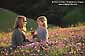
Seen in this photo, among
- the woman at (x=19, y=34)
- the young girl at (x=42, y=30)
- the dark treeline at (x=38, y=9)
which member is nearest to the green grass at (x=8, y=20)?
the dark treeline at (x=38, y=9)

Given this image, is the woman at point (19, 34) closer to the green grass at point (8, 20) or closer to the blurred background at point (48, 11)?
the green grass at point (8, 20)

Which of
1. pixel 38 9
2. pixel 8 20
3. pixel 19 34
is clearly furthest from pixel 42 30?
pixel 38 9

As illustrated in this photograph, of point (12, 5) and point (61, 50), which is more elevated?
point (61, 50)

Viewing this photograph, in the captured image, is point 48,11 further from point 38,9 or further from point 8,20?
point 8,20

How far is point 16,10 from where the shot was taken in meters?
43.0

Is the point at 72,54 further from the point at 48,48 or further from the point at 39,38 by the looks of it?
the point at 39,38

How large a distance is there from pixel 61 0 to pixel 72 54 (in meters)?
30.4

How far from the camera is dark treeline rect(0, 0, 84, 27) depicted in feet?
131

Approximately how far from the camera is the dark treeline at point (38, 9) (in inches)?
1575

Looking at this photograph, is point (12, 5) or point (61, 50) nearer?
point (61, 50)

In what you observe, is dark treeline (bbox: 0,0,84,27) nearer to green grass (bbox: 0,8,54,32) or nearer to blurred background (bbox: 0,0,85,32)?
blurred background (bbox: 0,0,85,32)

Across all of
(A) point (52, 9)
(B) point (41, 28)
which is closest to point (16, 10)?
(A) point (52, 9)

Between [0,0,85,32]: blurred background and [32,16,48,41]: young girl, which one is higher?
[32,16,48,41]: young girl

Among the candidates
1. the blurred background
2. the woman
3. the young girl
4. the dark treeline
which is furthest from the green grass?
the woman
